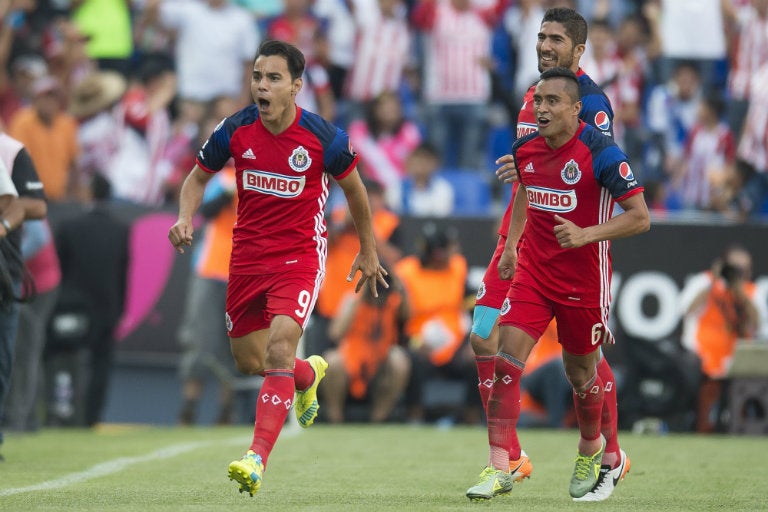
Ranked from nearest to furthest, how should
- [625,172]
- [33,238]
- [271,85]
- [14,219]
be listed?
[625,172]
[271,85]
[14,219]
[33,238]

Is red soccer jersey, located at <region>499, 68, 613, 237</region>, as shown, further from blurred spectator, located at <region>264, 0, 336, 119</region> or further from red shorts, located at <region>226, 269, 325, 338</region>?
blurred spectator, located at <region>264, 0, 336, 119</region>

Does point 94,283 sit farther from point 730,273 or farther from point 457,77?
point 730,273

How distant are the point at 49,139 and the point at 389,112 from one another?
12.7 ft

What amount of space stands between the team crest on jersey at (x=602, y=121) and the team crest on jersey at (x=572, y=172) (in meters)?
0.47

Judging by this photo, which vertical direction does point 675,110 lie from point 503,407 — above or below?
above

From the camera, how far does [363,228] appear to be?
8109 millimetres

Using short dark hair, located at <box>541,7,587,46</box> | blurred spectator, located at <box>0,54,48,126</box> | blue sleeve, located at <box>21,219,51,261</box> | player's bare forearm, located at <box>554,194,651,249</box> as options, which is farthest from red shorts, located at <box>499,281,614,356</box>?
blurred spectator, located at <box>0,54,48,126</box>

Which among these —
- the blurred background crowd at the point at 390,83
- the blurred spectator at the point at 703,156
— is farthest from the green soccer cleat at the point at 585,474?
the blurred spectator at the point at 703,156

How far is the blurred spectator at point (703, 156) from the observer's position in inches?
664

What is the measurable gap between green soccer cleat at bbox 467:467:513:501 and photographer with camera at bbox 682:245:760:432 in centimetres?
722

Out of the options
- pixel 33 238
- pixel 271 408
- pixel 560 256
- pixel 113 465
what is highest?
pixel 560 256

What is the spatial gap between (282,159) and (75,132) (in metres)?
9.55

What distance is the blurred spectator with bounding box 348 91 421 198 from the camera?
17016 millimetres

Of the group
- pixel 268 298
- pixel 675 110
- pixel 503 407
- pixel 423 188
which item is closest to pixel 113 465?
pixel 268 298
